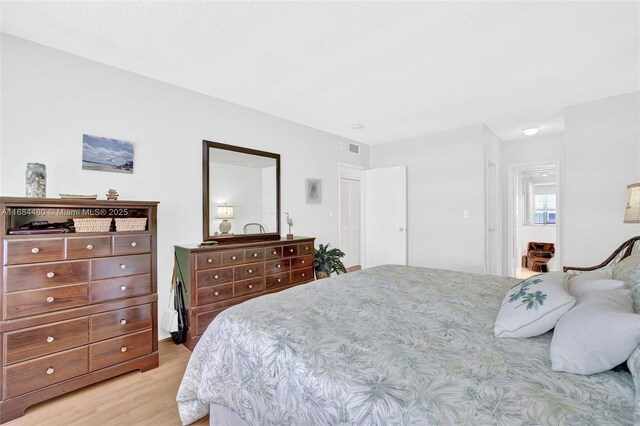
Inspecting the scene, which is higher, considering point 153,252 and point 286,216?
point 286,216

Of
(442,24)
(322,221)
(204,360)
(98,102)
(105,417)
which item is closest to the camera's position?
(204,360)

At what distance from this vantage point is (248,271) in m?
2.97

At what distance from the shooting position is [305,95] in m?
3.12

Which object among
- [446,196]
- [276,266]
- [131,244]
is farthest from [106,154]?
[446,196]

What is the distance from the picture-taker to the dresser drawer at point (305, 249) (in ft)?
11.5

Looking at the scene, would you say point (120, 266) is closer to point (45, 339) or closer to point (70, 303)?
point (70, 303)

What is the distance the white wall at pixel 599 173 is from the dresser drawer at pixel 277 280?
329cm

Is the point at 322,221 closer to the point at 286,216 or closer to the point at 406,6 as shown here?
the point at 286,216

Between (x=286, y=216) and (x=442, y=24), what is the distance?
8.77 ft

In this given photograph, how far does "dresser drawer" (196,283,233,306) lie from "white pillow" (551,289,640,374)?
8.08 ft

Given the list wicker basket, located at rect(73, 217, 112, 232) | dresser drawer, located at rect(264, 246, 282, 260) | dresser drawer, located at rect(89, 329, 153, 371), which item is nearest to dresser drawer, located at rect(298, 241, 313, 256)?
dresser drawer, located at rect(264, 246, 282, 260)

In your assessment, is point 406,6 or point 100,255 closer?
point 406,6

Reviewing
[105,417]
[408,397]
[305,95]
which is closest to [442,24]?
[305,95]

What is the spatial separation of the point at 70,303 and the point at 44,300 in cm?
13
